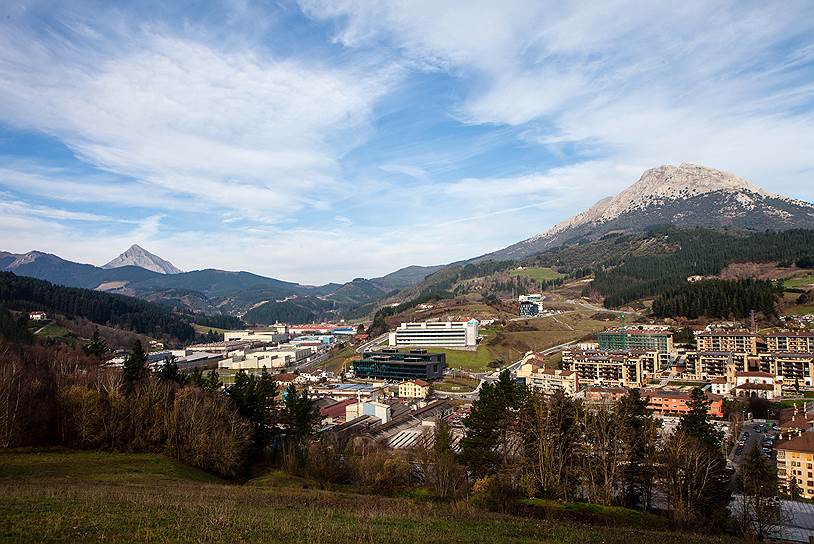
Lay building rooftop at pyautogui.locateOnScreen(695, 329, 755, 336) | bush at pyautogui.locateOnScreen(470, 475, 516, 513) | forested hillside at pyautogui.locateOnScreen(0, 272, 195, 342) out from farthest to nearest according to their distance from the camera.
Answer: forested hillside at pyautogui.locateOnScreen(0, 272, 195, 342) < building rooftop at pyautogui.locateOnScreen(695, 329, 755, 336) < bush at pyautogui.locateOnScreen(470, 475, 516, 513)

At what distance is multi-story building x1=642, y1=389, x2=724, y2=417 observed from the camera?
5328cm

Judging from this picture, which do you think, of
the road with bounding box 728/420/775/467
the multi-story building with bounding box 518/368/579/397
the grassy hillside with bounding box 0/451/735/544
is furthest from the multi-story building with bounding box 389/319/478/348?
the grassy hillside with bounding box 0/451/735/544

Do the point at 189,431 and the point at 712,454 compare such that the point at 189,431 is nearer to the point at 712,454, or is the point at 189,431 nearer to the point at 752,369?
the point at 712,454

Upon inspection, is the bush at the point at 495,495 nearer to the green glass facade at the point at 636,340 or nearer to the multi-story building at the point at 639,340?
the green glass facade at the point at 636,340

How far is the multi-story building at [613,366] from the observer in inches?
2662

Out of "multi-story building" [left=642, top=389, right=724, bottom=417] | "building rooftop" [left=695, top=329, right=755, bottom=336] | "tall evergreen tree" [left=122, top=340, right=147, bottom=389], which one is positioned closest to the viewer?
"tall evergreen tree" [left=122, top=340, right=147, bottom=389]

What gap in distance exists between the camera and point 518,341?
92.7m

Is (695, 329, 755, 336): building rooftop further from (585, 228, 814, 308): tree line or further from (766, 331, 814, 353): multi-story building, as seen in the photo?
(585, 228, 814, 308): tree line

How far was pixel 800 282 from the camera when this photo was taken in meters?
103

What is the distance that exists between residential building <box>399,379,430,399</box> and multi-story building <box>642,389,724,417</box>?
1017 inches

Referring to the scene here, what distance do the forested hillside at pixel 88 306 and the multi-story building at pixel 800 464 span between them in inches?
4700

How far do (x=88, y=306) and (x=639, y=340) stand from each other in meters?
123

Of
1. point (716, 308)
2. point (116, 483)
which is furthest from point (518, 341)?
point (116, 483)

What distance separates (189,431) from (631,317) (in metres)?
93.4
